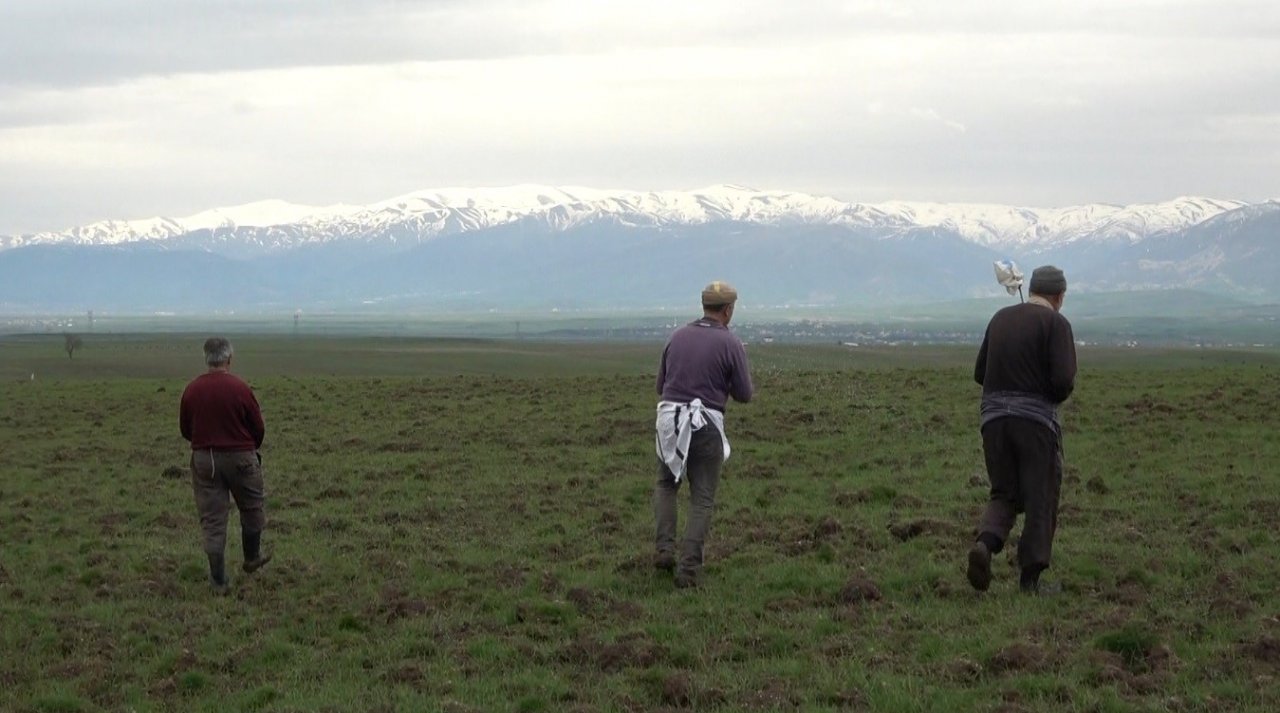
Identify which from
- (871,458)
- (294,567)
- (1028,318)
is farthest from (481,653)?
(871,458)

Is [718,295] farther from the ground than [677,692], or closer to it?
farther from the ground

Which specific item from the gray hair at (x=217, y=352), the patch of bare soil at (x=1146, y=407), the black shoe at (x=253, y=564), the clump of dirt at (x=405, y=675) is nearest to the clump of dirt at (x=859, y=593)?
the clump of dirt at (x=405, y=675)

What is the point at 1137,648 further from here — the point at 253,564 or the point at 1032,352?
the point at 253,564

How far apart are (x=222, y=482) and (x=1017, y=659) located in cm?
753

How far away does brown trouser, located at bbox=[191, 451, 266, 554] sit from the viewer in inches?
531

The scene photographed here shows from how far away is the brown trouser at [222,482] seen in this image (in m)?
13.5

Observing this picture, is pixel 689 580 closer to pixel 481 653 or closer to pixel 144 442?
pixel 481 653

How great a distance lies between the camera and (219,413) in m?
13.5

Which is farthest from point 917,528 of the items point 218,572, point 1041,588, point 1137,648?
point 218,572

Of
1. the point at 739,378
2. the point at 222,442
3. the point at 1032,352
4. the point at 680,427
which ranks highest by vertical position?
the point at 1032,352

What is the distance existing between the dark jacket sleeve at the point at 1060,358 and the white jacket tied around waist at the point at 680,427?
2.82m

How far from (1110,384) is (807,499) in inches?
586

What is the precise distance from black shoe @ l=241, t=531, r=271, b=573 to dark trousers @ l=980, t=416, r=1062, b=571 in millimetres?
6596

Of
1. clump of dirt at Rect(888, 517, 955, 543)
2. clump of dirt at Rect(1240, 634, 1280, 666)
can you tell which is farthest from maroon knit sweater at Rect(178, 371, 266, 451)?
clump of dirt at Rect(1240, 634, 1280, 666)
